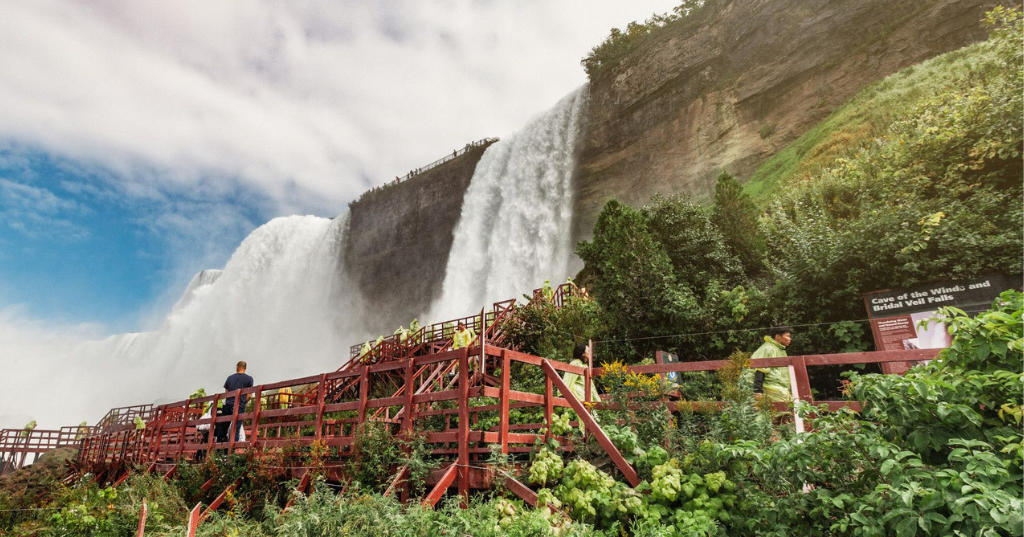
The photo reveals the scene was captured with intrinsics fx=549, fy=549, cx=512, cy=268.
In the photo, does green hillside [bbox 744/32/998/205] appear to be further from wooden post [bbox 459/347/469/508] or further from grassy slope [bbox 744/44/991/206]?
wooden post [bbox 459/347/469/508]

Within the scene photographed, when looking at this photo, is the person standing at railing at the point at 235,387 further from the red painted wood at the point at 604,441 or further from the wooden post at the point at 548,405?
the red painted wood at the point at 604,441

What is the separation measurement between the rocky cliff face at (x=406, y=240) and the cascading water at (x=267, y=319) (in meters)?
2.37

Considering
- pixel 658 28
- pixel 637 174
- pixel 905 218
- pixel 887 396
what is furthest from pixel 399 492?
pixel 658 28

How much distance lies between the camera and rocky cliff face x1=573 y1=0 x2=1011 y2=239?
741 inches

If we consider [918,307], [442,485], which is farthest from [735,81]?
[442,485]

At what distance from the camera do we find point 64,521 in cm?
934

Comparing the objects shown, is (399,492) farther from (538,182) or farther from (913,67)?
(538,182)

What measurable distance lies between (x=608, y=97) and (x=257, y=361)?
1617 inches

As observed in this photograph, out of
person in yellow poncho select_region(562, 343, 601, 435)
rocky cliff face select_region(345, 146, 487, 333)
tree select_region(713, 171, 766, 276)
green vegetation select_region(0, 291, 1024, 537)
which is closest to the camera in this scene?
green vegetation select_region(0, 291, 1024, 537)

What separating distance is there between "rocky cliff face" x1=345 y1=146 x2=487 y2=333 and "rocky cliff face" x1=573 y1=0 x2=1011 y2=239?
13039mm

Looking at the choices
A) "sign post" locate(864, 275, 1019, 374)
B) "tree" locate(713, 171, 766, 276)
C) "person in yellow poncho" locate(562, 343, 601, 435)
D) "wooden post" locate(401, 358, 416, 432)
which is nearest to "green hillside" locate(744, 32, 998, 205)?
"tree" locate(713, 171, 766, 276)

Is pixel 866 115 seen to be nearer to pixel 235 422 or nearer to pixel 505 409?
pixel 505 409

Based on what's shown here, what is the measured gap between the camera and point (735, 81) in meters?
24.6

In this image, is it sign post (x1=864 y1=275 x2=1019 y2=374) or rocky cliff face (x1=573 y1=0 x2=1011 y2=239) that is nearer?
sign post (x1=864 y1=275 x2=1019 y2=374)
